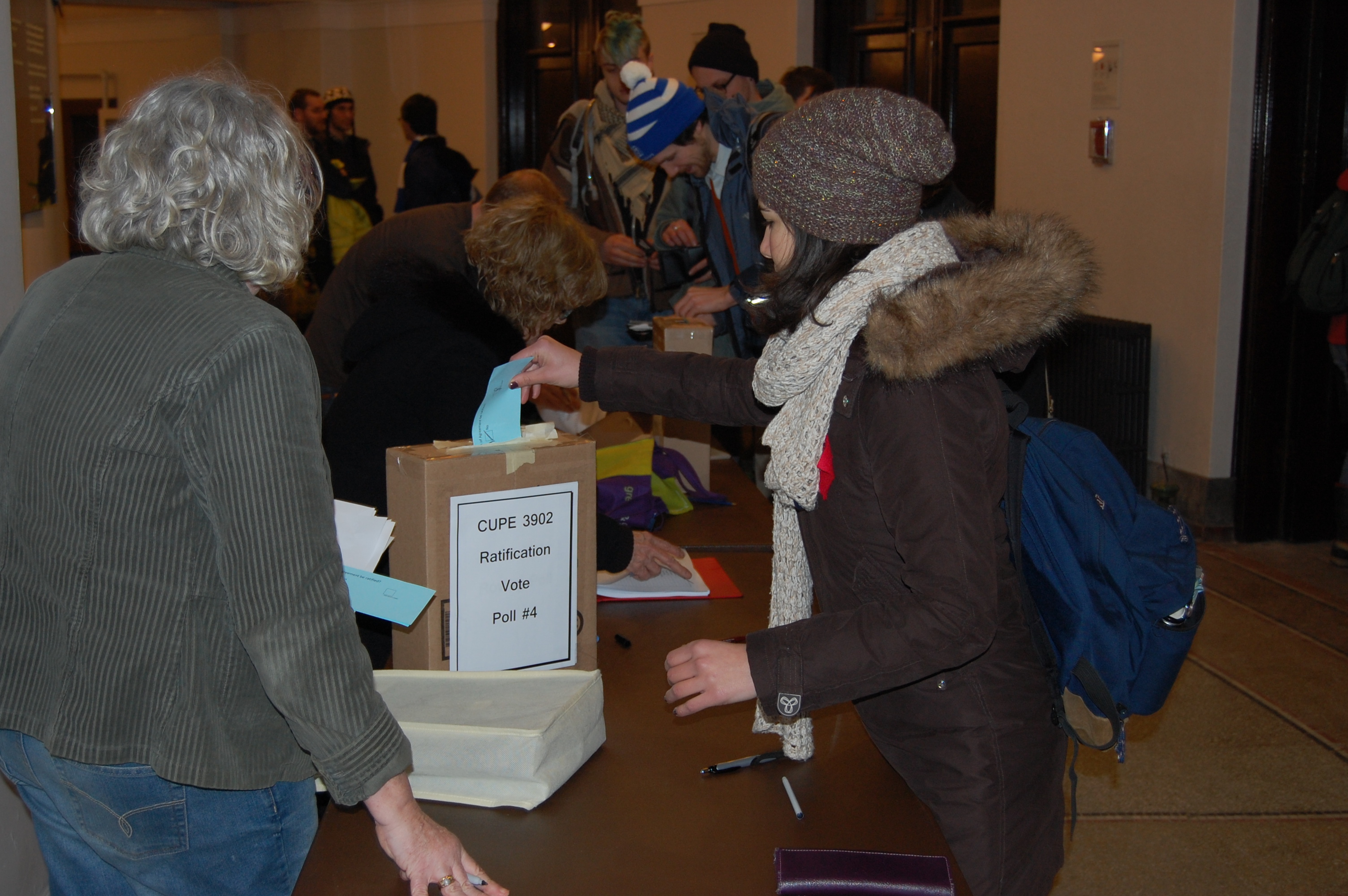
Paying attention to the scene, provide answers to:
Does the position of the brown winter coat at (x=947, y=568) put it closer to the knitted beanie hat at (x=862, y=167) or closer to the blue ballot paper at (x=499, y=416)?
the knitted beanie hat at (x=862, y=167)

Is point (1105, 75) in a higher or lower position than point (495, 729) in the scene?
higher

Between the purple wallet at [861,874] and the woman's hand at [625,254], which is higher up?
the woman's hand at [625,254]

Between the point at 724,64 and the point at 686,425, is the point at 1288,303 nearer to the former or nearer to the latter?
the point at 724,64

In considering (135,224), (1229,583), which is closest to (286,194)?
(135,224)

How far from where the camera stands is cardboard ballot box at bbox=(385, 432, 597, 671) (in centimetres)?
142

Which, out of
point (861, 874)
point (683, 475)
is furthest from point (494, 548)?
point (683, 475)

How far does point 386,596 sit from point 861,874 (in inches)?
23.8

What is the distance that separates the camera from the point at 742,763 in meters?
1.36

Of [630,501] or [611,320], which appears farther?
[611,320]

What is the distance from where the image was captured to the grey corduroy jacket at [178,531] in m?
1.01

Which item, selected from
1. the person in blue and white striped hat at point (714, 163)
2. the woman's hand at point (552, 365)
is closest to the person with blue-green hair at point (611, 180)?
the person in blue and white striped hat at point (714, 163)

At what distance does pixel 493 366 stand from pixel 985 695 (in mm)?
1011

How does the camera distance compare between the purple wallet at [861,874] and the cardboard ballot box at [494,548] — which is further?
the cardboard ballot box at [494,548]

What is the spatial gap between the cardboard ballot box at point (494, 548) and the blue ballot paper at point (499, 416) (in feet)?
0.08
